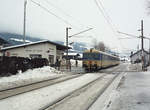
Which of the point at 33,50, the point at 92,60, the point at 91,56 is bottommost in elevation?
the point at 92,60

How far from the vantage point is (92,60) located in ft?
91.2

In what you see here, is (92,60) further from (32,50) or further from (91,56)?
(32,50)

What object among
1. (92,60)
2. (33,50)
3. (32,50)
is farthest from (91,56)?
(32,50)

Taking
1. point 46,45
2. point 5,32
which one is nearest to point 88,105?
point 46,45

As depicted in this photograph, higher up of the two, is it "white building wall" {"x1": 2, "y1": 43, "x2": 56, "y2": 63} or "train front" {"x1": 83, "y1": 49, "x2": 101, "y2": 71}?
"white building wall" {"x1": 2, "y1": 43, "x2": 56, "y2": 63}

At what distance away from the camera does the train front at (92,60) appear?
27.8 metres

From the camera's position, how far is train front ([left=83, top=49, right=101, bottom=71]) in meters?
27.8

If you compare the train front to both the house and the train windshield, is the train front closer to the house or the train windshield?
the train windshield

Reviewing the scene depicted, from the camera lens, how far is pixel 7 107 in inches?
283

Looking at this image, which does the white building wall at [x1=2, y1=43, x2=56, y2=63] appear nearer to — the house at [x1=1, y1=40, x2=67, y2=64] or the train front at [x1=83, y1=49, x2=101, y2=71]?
the house at [x1=1, y1=40, x2=67, y2=64]

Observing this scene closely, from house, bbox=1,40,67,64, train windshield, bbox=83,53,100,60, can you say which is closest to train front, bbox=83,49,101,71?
train windshield, bbox=83,53,100,60

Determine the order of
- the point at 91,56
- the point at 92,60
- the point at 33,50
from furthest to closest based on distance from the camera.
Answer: the point at 33,50
the point at 91,56
the point at 92,60

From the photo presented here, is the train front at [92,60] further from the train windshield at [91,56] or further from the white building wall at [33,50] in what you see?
the white building wall at [33,50]

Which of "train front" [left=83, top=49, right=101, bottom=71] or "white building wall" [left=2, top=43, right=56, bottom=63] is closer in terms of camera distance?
"train front" [left=83, top=49, right=101, bottom=71]
